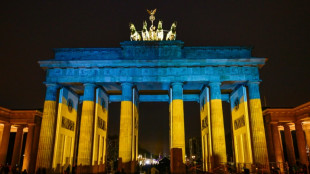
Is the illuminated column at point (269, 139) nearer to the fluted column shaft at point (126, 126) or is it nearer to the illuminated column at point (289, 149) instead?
the illuminated column at point (289, 149)

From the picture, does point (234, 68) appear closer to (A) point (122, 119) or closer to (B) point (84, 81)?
(A) point (122, 119)

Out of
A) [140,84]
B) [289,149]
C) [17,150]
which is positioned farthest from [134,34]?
[289,149]

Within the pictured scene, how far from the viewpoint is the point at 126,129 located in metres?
30.5

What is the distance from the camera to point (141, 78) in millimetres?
32000

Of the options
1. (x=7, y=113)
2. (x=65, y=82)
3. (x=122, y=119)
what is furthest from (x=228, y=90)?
(x=7, y=113)

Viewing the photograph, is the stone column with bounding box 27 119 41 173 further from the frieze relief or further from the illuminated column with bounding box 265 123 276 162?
the illuminated column with bounding box 265 123 276 162

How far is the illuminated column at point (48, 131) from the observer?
96.3 feet

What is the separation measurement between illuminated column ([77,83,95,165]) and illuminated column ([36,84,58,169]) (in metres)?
3.49

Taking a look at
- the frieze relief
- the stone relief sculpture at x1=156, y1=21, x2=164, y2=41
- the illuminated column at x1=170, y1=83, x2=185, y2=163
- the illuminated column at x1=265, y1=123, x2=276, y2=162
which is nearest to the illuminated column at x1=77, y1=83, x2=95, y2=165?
the frieze relief

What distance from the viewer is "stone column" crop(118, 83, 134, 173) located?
29.5 metres

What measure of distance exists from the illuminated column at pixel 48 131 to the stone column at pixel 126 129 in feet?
27.5

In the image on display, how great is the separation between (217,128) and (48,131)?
2055cm

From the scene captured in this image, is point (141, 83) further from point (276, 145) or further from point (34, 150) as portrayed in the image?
point (276, 145)

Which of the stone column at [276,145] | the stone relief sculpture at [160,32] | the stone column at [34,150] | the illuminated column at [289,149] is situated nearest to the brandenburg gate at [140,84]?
the stone relief sculpture at [160,32]
